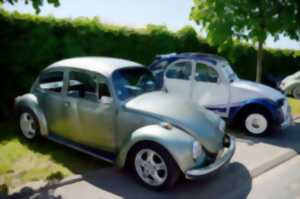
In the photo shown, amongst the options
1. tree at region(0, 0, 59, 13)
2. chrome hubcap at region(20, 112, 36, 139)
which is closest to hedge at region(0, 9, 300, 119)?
chrome hubcap at region(20, 112, 36, 139)

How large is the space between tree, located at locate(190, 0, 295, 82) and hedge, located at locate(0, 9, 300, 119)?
181 centimetres

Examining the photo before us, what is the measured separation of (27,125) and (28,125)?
3 centimetres

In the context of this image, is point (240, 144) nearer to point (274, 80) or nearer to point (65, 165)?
point (65, 165)

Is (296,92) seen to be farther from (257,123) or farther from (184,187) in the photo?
(184,187)

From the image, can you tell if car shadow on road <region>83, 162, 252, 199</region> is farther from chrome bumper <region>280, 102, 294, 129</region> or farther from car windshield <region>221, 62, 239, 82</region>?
car windshield <region>221, 62, 239, 82</region>

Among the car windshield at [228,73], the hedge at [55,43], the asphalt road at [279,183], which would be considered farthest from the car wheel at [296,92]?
the asphalt road at [279,183]

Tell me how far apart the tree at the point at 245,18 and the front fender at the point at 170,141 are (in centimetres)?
685

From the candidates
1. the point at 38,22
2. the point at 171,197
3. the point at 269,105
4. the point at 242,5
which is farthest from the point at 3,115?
the point at 242,5

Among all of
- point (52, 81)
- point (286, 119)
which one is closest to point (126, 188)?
point (52, 81)

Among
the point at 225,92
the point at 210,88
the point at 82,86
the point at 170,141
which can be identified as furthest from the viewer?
the point at 210,88

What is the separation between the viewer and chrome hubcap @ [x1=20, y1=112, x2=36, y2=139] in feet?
21.6

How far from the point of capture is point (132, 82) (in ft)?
19.6

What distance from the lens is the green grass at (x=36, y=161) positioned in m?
5.29

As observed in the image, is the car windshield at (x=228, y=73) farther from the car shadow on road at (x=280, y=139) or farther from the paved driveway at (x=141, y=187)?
the paved driveway at (x=141, y=187)
